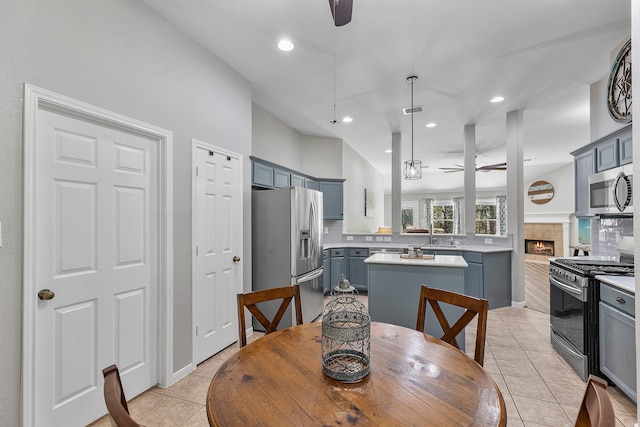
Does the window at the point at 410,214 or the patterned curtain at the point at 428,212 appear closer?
the patterned curtain at the point at 428,212

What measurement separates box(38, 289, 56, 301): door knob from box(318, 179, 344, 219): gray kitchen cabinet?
432 cm

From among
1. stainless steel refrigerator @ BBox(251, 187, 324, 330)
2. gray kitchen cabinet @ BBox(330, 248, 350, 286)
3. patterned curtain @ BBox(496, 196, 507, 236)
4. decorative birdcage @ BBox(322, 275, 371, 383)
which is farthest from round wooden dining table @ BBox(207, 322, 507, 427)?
patterned curtain @ BBox(496, 196, 507, 236)

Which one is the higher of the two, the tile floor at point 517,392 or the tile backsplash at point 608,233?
the tile backsplash at point 608,233

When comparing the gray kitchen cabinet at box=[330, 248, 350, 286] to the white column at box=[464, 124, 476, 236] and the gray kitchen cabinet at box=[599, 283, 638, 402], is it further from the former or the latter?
the gray kitchen cabinet at box=[599, 283, 638, 402]

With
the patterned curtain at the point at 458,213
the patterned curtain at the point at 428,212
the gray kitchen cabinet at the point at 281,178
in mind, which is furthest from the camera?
the patterned curtain at the point at 428,212

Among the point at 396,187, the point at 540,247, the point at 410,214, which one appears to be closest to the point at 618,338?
the point at 396,187

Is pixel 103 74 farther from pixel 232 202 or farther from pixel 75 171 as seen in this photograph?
pixel 232 202

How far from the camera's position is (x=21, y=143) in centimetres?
154

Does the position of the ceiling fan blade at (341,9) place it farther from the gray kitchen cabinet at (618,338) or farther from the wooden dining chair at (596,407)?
the gray kitchen cabinet at (618,338)

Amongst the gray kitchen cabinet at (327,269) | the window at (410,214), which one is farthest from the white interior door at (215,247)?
the window at (410,214)

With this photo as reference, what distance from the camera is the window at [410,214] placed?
35.4 feet

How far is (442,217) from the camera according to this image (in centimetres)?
1048

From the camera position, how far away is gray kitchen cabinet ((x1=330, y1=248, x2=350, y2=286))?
5.27 metres

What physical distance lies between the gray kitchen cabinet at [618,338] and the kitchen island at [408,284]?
0.99 m
